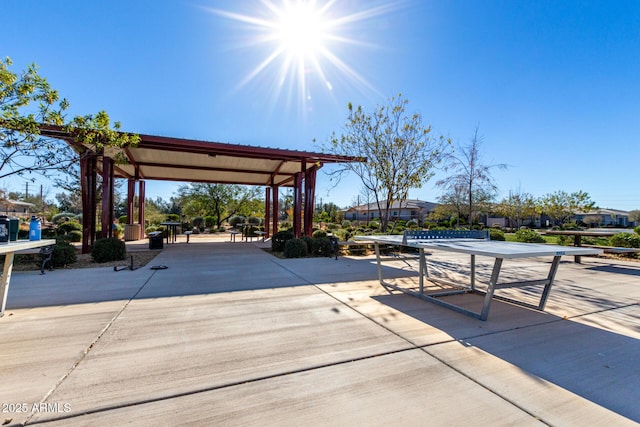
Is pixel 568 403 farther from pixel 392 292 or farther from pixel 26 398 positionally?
pixel 26 398

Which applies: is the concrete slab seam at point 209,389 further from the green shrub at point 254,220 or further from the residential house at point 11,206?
the green shrub at point 254,220

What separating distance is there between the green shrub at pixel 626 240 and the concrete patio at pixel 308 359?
6.62m

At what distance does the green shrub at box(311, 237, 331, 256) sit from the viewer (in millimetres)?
8977

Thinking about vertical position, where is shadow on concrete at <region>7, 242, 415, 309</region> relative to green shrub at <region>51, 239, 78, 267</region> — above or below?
below

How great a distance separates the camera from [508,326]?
3.28 meters

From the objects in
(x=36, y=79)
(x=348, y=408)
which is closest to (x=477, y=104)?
(x=348, y=408)

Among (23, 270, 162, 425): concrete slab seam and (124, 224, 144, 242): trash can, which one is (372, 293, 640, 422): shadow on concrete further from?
(124, 224, 144, 242): trash can

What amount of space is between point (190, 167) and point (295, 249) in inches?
294

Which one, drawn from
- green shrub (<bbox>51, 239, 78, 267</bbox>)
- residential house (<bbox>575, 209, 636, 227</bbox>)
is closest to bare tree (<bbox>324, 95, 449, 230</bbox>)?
green shrub (<bbox>51, 239, 78, 267</bbox>)

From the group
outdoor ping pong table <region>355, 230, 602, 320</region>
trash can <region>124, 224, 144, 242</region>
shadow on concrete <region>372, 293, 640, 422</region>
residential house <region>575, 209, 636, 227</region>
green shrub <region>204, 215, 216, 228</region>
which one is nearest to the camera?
shadow on concrete <region>372, 293, 640, 422</region>

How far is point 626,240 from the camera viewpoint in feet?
30.2

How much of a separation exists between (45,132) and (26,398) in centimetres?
810

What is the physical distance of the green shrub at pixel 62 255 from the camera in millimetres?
6453

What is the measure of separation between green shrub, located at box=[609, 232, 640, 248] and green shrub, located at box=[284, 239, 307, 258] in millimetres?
10345
